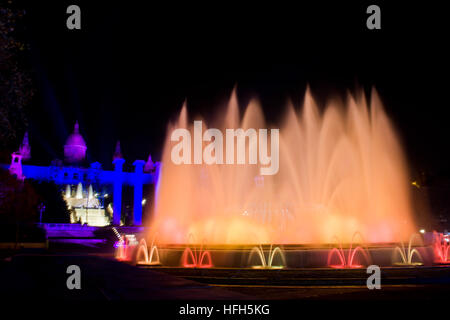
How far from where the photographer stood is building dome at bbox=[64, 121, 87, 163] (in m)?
89.7

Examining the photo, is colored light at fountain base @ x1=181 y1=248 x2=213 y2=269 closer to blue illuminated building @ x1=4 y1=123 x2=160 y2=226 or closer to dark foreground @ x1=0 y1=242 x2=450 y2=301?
dark foreground @ x1=0 y1=242 x2=450 y2=301

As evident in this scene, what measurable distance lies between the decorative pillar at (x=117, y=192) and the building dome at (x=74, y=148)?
10805 millimetres

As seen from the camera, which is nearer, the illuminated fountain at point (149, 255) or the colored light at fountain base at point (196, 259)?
the colored light at fountain base at point (196, 259)

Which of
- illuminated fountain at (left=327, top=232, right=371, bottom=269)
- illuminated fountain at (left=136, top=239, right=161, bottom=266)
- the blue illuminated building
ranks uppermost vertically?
the blue illuminated building

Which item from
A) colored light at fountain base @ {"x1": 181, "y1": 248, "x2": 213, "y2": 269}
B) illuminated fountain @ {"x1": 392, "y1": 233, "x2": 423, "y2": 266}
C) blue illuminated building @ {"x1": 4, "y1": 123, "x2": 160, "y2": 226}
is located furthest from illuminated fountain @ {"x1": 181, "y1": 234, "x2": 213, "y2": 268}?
blue illuminated building @ {"x1": 4, "y1": 123, "x2": 160, "y2": 226}

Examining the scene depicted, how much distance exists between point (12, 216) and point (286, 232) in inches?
1426

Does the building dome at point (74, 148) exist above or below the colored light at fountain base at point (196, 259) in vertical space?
above

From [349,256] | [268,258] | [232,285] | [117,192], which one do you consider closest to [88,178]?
[117,192]

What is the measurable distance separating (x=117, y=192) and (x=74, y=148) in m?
20.5

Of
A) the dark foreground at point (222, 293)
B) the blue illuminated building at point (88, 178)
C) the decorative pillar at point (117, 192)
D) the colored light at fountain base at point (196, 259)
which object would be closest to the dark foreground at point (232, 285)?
the dark foreground at point (222, 293)

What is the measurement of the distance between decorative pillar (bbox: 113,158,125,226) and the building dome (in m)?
10.8

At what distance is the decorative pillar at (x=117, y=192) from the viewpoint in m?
72.6

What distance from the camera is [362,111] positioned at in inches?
939

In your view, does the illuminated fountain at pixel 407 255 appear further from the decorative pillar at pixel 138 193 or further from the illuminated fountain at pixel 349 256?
the decorative pillar at pixel 138 193
